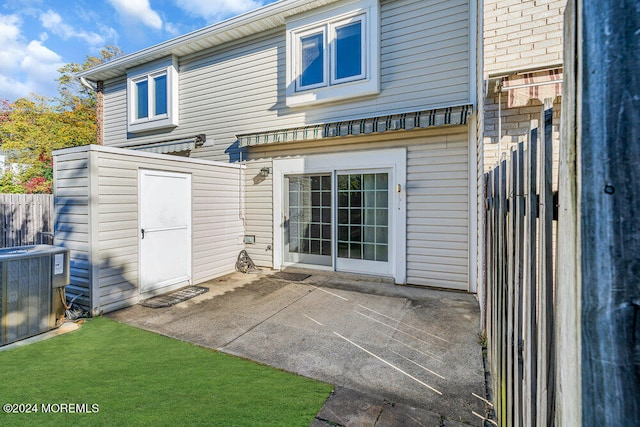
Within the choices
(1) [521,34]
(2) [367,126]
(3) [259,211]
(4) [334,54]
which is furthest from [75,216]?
(1) [521,34]

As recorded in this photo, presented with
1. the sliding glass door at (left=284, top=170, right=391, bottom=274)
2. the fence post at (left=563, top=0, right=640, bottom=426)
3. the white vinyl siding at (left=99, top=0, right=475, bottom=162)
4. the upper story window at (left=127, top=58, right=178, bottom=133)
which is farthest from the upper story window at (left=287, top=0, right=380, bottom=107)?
the fence post at (left=563, top=0, right=640, bottom=426)

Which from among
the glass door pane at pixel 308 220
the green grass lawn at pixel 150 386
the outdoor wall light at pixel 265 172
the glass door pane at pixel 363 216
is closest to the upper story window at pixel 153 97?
the outdoor wall light at pixel 265 172

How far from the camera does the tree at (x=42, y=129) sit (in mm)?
15617

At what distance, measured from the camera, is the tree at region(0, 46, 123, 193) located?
15.6 m

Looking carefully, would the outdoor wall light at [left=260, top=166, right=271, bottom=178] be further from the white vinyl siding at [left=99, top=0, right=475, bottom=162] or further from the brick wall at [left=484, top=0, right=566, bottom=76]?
the brick wall at [left=484, top=0, right=566, bottom=76]

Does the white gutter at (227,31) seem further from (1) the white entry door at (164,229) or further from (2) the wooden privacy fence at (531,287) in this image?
(2) the wooden privacy fence at (531,287)

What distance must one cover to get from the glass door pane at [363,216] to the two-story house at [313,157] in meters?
0.03

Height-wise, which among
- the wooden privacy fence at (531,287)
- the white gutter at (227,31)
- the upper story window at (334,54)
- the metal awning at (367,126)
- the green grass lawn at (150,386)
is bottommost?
the green grass lawn at (150,386)

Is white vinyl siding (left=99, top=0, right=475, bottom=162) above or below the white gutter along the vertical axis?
below

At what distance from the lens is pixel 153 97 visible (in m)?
8.80

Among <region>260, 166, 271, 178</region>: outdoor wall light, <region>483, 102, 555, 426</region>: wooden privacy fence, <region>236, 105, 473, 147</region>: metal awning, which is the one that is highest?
<region>236, 105, 473, 147</region>: metal awning

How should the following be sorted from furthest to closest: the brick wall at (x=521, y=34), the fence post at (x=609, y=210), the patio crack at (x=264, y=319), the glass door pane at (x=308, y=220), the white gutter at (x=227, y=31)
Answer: the glass door pane at (x=308, y=220)
the white gutter at (x=227, y=31)
the brick wall at (x=521, y=34)
the patio crack at (x=264, y=319)
the fence post at (x=609, y=210)

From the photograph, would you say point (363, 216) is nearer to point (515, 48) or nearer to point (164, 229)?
point (515, 48)

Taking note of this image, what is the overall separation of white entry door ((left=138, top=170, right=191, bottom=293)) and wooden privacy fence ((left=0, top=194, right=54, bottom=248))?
4.15 m
